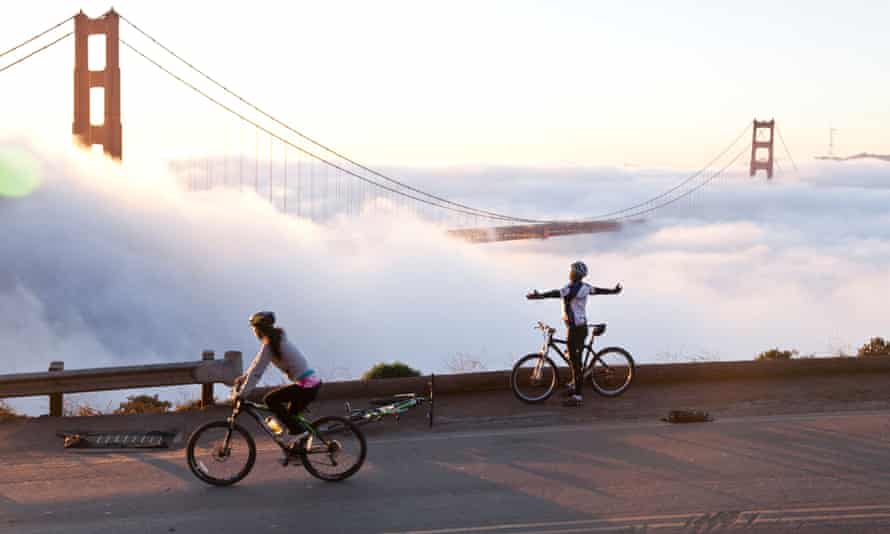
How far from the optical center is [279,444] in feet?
35.9

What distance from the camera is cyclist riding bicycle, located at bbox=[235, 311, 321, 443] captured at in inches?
418

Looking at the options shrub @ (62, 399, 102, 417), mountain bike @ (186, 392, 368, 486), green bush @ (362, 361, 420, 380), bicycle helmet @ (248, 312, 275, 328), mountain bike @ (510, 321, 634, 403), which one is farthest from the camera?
green bush @ (362, 361, 420, 380)

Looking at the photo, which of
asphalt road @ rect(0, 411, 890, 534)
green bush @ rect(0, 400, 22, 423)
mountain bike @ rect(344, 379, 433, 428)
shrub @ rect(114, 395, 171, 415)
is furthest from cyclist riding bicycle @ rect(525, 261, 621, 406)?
green bush @ rect(0, 400, 22, 423)

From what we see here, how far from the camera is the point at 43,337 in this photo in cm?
16550

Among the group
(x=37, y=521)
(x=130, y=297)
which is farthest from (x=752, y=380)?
(x=130, y=297)

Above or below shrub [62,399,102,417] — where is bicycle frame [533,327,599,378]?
above

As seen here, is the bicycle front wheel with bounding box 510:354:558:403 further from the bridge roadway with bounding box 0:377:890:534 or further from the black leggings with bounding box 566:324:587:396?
the bridge roadway with bounding box 0:377:890:534

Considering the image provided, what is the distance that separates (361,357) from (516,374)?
525ft

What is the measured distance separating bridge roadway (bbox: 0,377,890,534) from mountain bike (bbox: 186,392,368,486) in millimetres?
164

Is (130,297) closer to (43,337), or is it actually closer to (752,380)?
(43,337)

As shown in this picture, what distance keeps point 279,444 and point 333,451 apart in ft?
1.73

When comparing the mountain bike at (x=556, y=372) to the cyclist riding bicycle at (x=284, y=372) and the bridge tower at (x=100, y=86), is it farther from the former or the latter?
the bridge tower at (x=100, y=86)

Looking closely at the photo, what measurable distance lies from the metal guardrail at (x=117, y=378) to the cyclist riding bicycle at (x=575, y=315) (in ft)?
13.7

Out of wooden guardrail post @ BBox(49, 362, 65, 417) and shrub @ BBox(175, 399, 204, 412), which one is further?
shrub @ BBox(175, 399, 204, 412)
